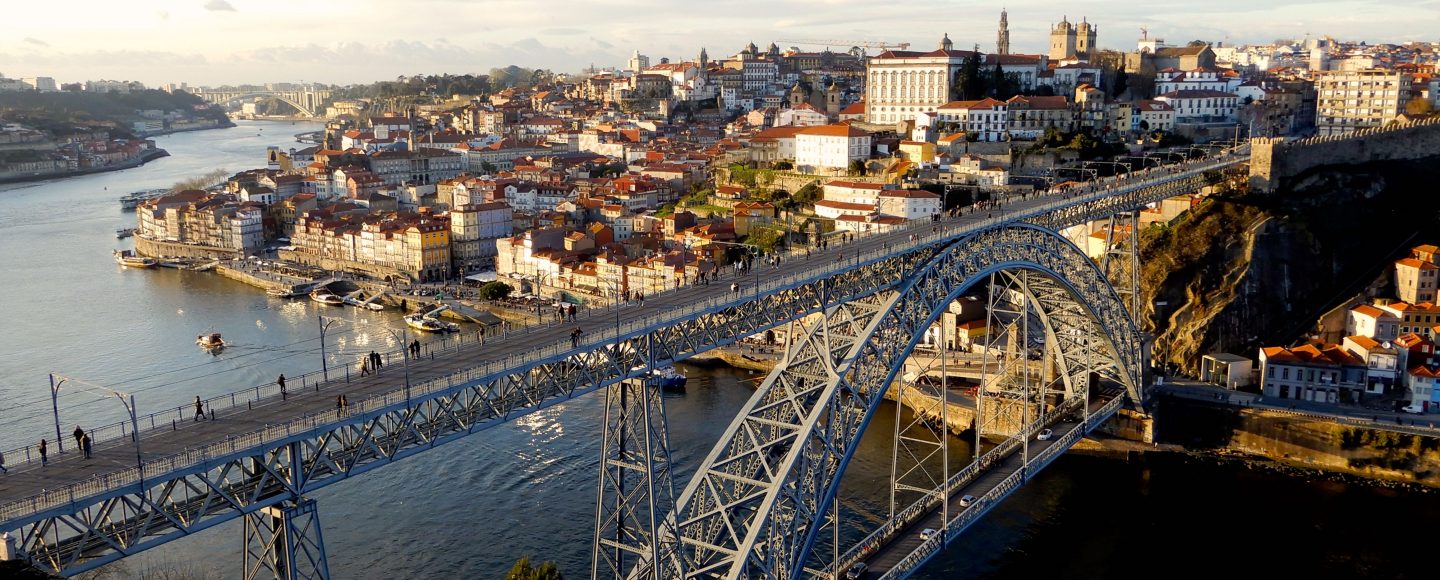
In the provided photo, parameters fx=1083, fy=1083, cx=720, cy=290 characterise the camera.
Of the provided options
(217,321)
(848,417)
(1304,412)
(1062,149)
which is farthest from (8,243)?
(1304,412)

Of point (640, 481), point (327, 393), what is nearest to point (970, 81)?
point (640, 481)

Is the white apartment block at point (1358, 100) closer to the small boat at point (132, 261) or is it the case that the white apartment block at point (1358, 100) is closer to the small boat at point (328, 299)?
the small boat at point (328, 299)

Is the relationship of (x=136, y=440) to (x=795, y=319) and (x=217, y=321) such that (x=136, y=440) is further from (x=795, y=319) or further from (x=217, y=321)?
(x=217, y=321)

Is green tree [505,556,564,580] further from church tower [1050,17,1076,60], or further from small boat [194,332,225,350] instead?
church tower [1050,17,1076,60]

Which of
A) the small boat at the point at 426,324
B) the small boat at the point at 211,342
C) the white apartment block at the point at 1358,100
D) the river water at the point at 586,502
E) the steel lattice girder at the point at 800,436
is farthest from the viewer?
the white apartment block at the point at 1358,100

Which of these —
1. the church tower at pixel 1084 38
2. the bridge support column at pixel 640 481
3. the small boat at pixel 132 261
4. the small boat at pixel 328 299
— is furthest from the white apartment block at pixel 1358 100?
the small boat at pixel 132 261

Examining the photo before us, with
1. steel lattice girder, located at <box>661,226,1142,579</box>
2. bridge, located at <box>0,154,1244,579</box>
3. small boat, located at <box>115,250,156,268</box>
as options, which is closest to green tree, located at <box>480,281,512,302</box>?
bridge, located at <box>0,154,1244,579</box>
